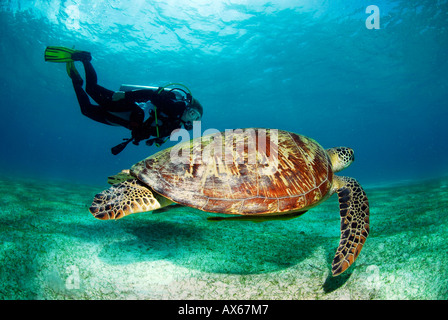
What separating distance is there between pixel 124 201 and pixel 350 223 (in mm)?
2551

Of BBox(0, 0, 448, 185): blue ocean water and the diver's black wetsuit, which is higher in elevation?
BBox(0, 0, 448, 185): blue ocean water

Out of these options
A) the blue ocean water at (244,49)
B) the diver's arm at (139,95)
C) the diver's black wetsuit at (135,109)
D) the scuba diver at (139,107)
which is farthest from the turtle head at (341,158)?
the blue ocean water at (244,49)

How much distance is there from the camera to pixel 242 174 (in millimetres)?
2418

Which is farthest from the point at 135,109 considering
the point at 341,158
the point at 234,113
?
the point at 234,113

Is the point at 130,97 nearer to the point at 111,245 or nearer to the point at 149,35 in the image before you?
the point at 111,245

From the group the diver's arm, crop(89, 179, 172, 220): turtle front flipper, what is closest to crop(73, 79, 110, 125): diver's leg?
the diver's arm

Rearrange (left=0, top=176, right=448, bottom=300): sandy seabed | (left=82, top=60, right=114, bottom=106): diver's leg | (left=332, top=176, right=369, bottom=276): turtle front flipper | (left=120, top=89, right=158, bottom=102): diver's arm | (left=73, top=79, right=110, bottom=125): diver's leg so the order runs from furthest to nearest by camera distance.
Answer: (left=73, top=79, right=110, bottom=125): diver's leg
(left=82, top=60, right=114, bottom=106): diver's leg
(left=120, top=89, right=158, bottom=102): diver's arm
(left=332, top=176, right=369, bottom=276): turtle front flipper
(left=0, top=176, right=448, bottom=300): sandy seabed

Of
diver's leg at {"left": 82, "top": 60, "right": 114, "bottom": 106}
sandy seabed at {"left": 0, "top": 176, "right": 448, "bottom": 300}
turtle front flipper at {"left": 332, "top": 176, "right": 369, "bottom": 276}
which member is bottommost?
sandy seabed at {"left": 0, "top": 176, "right": 448, "bottom": 300}

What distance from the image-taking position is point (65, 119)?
59188mm

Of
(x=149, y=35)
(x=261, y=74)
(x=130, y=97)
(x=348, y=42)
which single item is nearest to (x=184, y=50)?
(x=149, y=35)

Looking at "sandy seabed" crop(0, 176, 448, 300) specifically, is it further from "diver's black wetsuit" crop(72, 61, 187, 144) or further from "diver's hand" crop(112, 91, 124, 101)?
"diver's hand" crop(112, 91, 124, 101)

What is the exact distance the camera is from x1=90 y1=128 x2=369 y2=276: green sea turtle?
225 centimetres

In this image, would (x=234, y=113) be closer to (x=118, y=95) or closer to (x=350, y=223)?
(x=118, y=95)

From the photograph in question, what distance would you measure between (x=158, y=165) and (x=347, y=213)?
2.37 meters
